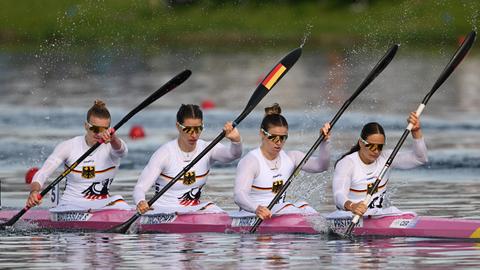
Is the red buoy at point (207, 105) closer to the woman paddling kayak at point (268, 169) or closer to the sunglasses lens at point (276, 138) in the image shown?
the woman paddling kayak at point (268, 169)

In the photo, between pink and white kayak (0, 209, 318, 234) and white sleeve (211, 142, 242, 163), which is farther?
white sleeve (211, 142, 242, 163)

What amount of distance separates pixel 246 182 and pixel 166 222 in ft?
4.23

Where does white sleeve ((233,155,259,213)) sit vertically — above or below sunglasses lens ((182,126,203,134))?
below

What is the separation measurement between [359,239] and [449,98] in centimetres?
2292

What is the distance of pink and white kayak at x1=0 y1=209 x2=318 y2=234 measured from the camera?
720 inches

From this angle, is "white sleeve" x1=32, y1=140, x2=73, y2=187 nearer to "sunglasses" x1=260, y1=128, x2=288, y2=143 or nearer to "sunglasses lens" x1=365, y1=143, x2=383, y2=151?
"sunglasses" x1=260, y1=128, x2=288, y2=143

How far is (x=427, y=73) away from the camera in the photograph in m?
51.2

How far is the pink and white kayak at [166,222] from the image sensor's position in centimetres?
1830

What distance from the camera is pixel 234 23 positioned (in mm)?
71062

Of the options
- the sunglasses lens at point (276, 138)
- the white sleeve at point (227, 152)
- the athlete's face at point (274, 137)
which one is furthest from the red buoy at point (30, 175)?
the sunglasses lens at point (276, 138)

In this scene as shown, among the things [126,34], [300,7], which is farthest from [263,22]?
[126,34]

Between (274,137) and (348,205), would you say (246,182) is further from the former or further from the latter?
(348,205)

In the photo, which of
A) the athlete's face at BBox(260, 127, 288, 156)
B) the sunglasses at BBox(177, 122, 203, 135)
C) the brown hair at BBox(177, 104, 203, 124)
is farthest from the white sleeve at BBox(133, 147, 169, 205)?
the athlete's face at BBox(260, 127, 288, 156)

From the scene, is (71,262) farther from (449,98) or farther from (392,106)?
(449,98)
